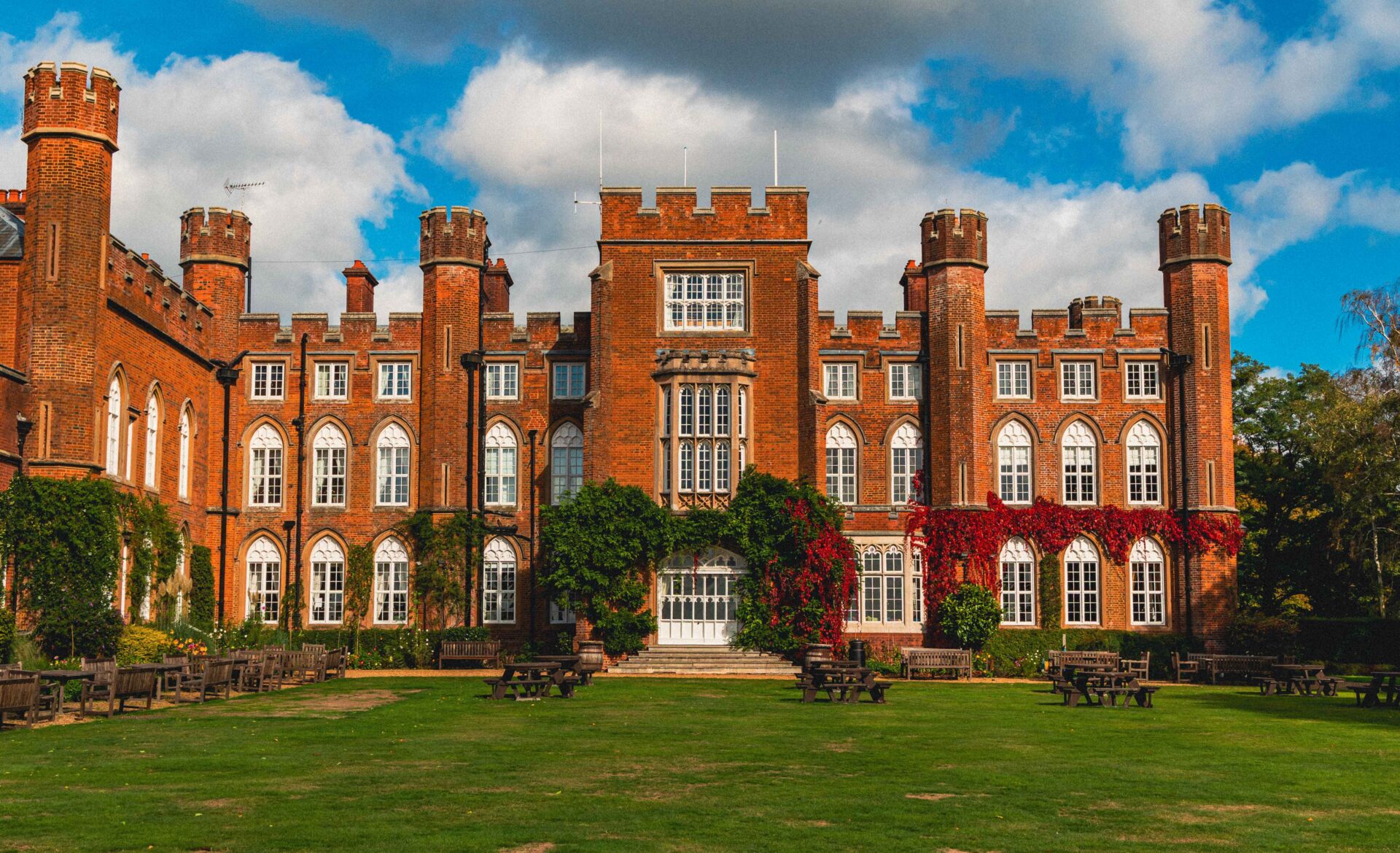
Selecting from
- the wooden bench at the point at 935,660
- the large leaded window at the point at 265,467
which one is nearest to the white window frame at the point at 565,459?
the large leaded window at the point at 265,467

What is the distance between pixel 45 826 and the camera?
10.8 m

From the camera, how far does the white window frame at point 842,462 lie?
126ft

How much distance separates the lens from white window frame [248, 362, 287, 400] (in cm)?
3925

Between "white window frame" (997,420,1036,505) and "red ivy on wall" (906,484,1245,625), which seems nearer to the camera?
"red ivy on wall" (906,484,1245,625)

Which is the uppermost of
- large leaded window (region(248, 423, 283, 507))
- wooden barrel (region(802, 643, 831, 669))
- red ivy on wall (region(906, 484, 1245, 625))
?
large leaded window (region(248, 423, 283, 507))

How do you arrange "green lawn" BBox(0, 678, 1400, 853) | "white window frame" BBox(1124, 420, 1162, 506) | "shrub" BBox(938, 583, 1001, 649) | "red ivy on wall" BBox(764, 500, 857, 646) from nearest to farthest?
"green lawn" BBox(0, 678, 1400, 853) → "red ivy on wall" BBox(764, 500, 857, 646) → "shrub" BBox(938, 583, 1001, 649) → "white window frame" BBox(1124, 420, 1162, 506)

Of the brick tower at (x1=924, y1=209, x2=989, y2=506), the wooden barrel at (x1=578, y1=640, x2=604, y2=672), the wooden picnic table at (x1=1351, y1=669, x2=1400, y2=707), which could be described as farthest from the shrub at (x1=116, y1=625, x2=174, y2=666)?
the wooden picnic table at (x1=1351, y1=669, x2=1400, y2=707)

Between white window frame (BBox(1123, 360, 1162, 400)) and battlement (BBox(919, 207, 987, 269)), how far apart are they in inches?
217

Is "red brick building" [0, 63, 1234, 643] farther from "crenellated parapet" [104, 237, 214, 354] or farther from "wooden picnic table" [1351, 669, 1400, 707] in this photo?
"wooden picnic table" [1351, 669, 1400, 707]

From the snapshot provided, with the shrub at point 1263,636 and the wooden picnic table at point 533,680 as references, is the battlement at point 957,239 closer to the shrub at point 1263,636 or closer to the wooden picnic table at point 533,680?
the shrub at point 1263,636

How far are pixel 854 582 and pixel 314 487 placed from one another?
1656 cm

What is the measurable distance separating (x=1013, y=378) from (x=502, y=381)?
15.5 meters

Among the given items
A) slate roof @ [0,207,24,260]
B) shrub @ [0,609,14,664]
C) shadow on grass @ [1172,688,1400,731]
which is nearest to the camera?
shadow on grass @ [1172,688,1400,731]

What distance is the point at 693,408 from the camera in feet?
118
